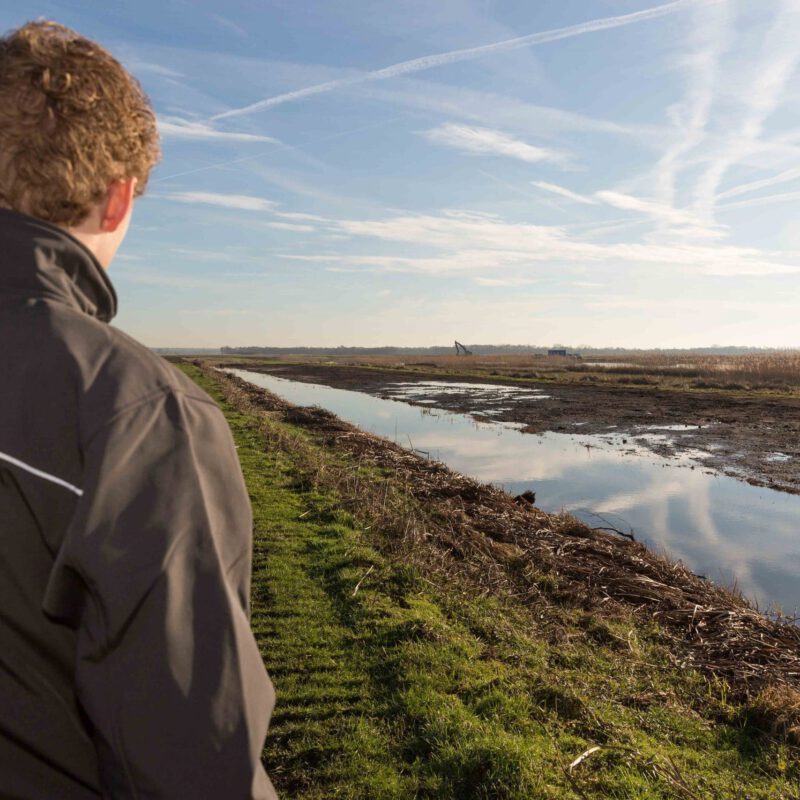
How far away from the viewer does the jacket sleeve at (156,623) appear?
104 cm

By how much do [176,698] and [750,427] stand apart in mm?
25505

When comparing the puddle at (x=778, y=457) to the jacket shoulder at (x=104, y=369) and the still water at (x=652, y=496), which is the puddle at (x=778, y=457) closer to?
the still water at (x=652, y=496)

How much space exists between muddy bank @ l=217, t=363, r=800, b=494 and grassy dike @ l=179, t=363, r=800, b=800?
10569 mm

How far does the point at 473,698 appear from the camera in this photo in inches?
185

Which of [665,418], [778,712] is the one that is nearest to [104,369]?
[778,712]

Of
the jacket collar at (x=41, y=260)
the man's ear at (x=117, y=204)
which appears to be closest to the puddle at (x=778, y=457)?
the man's ear at (x=117, y=204)

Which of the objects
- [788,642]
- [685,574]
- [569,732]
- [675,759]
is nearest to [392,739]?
[569,732]

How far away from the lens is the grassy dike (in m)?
3.85

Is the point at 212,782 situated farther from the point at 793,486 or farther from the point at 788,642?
the point at 793,486

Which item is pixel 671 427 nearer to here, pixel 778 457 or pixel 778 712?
pixel 778 457

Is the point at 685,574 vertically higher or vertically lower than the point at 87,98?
lower

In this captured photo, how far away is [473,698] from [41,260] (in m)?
4.50

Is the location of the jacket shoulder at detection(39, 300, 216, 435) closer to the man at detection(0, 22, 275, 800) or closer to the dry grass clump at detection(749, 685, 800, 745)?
the man at detection(0, 22, 275, 800)

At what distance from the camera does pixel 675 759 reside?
13.7 ft
